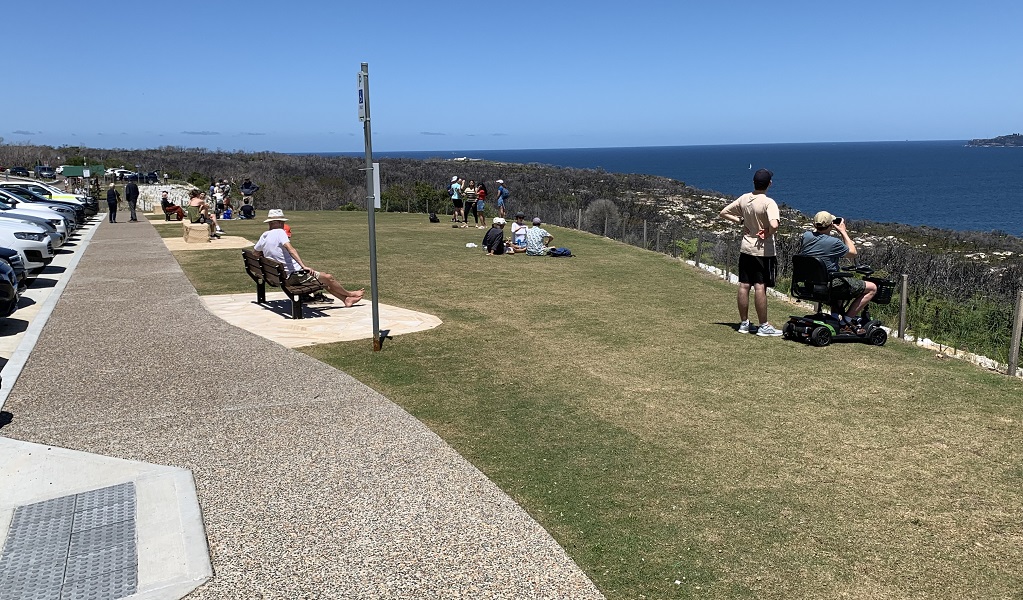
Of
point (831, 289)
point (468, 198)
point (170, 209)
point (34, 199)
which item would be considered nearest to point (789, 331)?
point (831, 289)

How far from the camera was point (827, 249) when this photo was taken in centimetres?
842

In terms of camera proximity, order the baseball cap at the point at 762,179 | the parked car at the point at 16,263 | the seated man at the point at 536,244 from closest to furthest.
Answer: the baseball cap at the point at 762,179, the parked car at the point at 16,263, the seated man at the point at 536,244

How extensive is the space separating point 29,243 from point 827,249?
12.5 metres

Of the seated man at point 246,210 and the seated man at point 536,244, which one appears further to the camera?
the seated man at point 246,210

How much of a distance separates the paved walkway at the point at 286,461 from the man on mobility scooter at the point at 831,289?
4.84m

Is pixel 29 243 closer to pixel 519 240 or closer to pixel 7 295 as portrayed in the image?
pixel 7 295

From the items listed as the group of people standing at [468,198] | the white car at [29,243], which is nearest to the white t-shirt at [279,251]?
the white car at [29,243]

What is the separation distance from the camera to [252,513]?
4.50m

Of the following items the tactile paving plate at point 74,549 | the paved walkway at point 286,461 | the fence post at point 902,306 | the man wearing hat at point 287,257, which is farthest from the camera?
the man wearing hat at point 287,257

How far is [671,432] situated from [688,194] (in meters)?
49.0

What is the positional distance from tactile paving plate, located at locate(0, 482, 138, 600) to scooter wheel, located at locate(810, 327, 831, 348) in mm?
6779

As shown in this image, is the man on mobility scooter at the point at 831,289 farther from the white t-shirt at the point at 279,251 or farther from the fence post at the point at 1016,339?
the white t-shirt at the point at 279,251

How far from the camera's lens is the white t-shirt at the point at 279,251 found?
33.5 feet

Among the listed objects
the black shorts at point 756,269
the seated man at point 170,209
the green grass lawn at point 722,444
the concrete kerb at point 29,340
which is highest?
the black shorts at point 756,269
